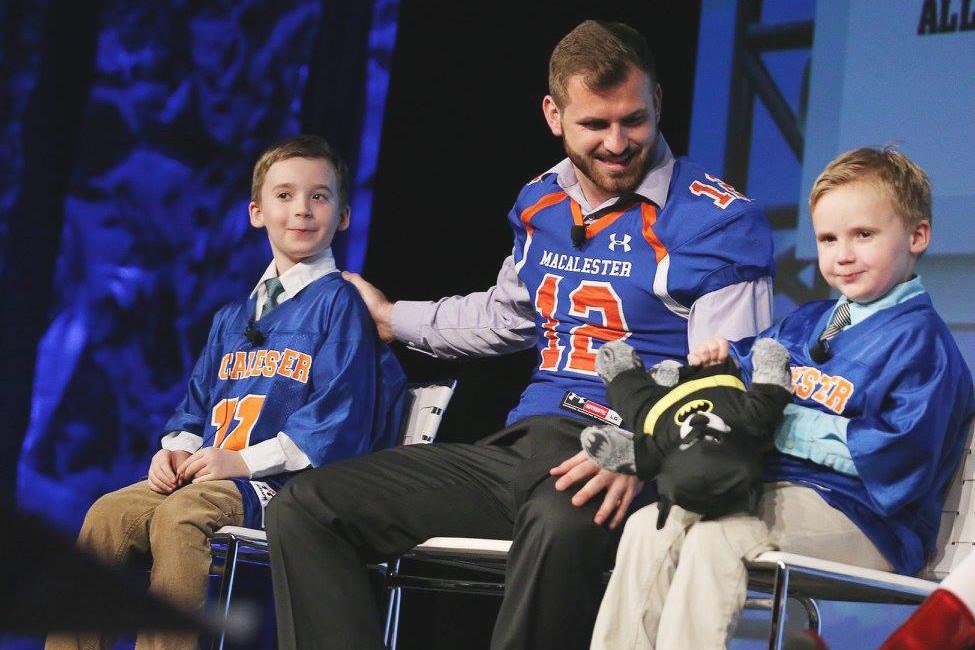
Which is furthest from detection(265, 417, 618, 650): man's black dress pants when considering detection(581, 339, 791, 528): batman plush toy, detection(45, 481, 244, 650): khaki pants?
detection(45, 481, 244, 650): khaki pants

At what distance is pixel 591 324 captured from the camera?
2.18 m

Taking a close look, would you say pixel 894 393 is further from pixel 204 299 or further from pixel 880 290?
pixel 204 299

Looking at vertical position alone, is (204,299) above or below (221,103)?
below

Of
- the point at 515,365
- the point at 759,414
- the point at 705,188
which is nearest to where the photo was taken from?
the point at 759,414

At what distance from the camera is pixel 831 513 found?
5.68 ft

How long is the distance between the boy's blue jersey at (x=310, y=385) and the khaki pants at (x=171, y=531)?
3.7 inches

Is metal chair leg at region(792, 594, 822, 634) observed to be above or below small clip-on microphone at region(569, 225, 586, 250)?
below

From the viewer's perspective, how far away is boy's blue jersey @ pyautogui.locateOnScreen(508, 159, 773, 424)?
2.09m

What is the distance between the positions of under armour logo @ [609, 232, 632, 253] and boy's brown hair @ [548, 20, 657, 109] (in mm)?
266

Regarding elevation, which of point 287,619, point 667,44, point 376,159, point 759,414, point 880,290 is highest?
point 667,44

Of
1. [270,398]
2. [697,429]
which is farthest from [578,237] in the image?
[270,398]

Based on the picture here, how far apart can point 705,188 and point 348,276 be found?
2.99 ft

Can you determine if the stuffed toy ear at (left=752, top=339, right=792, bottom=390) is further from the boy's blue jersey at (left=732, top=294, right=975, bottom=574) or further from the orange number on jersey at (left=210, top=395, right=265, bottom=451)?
the orange number on jersey at (left=210, top=395, right=265, bottom=451)

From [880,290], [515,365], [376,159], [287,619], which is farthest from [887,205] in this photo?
[376,159]
